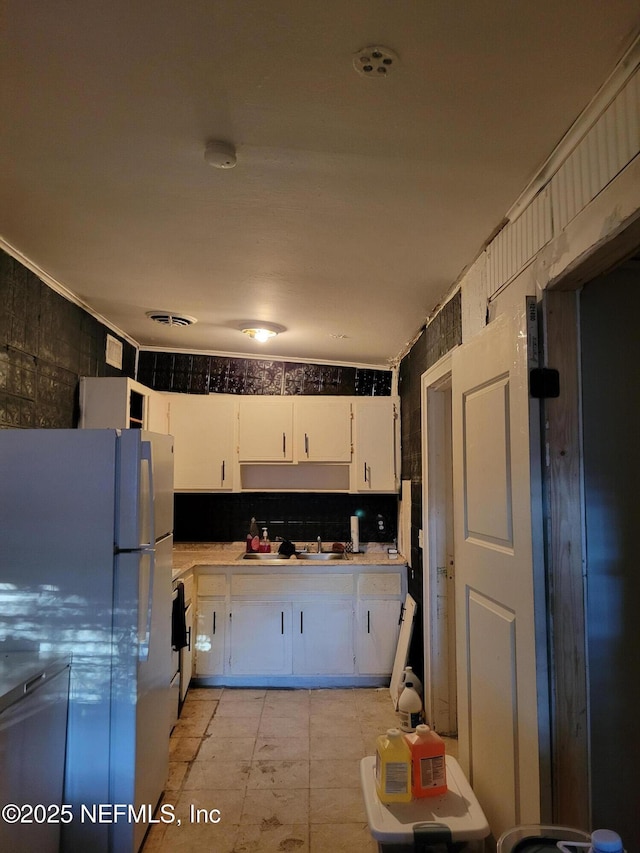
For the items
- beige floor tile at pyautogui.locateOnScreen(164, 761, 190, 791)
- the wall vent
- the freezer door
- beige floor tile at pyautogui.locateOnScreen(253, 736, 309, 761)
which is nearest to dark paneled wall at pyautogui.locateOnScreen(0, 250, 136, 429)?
the wall vent

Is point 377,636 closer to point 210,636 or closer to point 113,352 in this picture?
point 210,636

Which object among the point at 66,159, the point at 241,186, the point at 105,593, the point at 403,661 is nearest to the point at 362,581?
the point at 403,661

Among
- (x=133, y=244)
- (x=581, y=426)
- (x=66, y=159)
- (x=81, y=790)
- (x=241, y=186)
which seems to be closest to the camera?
(x=581, y=426)

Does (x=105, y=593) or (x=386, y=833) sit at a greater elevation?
(x=105, y=593)

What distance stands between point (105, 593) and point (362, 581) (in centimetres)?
208

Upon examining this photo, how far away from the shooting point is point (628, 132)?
45.0 inches

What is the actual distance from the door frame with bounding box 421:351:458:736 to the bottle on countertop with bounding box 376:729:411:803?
1.50 metres

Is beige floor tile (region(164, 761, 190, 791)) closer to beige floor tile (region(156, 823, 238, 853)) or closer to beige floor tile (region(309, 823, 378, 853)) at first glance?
beige floor tile (region(156, 823, 238, 853))

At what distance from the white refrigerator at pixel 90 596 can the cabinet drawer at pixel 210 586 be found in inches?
60.3

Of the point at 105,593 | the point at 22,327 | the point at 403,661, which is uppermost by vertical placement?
the point at 22,327

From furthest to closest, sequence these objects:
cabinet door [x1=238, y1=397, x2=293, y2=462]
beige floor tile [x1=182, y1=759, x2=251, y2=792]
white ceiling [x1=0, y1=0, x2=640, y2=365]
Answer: cabinet door [x1=238, y1=397, x2=293, y2=462] < beige floor tile [x1=182, y1=759, x2=251, y2=792] < white ceiling [x1=0, y1=0, x2=640, y2=365]

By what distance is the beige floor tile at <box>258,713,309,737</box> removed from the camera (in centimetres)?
303

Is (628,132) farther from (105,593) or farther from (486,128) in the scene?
(105,593)

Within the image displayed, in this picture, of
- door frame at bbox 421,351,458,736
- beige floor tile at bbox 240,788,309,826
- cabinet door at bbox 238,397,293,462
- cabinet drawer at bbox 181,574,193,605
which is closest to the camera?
beige floor tile at bbox 240,788,309,826
